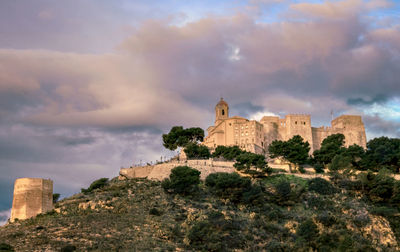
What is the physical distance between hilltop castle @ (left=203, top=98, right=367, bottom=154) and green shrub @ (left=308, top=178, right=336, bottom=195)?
2412 centimetres

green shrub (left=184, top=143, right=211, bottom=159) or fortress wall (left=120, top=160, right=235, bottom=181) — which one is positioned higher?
green shrub (left=184, top=143, right=211, bottom=159)

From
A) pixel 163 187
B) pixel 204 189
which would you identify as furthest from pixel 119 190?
pixel 204 189

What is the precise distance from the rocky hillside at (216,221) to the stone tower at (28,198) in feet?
3.80

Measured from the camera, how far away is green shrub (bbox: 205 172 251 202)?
62.3 meters

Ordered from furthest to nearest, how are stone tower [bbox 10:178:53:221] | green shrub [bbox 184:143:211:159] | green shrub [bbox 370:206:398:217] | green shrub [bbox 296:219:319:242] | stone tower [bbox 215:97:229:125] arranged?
1. stone tower [bbox 215:97:229:125]
2. green shrub [bbox 184:143:211:159]
3. green shrub [bbox 370:206:398:217]
4. green shrub [bbox 296:219:319:242]
5. stone tower [bbox 10:178:53:221]

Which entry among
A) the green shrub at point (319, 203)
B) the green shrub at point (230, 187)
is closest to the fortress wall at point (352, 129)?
the green shrub at point (319, 203)

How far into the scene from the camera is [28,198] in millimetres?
47031

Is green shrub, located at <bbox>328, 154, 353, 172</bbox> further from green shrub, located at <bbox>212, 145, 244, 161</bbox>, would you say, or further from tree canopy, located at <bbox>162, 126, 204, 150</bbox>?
tree canopy, located at <bbox>162, 126, 204, 150</bbox>

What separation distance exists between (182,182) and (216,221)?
1196 cm

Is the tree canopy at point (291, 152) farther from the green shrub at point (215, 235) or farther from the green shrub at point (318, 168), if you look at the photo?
the green shrub at point (215, 235)

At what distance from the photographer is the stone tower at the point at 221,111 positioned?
4166 inches

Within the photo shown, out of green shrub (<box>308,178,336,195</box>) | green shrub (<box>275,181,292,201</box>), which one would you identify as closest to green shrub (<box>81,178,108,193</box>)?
green shrub (<box>275,181,292,201</box>)

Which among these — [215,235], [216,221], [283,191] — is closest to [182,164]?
[283,191]

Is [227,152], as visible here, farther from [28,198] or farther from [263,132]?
[28,198]
